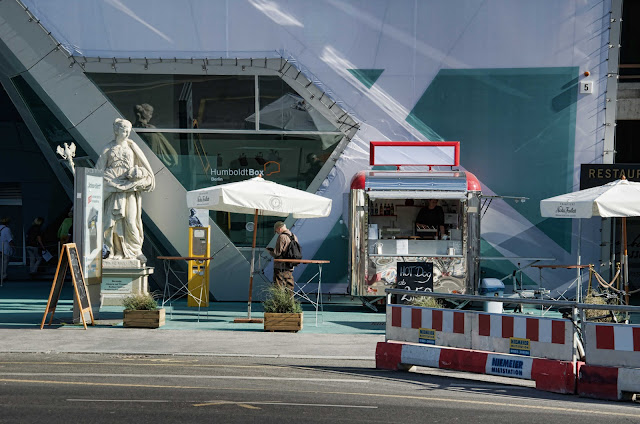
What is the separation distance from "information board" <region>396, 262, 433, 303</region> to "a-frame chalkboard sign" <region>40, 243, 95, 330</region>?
5727mm

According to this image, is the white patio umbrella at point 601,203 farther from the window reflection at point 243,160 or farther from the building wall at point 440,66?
the window reflection at point 243,160

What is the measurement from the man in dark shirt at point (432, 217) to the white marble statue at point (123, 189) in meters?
5.54

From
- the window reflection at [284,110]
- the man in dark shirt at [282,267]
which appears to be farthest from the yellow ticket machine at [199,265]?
the window reflection at [284,110]

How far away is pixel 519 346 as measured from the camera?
34.4ft

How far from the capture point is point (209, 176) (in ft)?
65.2

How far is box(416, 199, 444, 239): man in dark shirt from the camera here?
18203mm

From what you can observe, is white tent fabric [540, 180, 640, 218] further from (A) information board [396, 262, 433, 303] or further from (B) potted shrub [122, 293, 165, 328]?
(B) potted shrub [122, 293, 165, 328]

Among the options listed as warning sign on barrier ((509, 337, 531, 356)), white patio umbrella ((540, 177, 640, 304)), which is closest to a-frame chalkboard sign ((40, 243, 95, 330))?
warning sign on barrier ((509, 337, 531, 356))

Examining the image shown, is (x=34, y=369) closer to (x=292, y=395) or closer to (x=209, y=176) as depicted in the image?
(x=292, y=395)

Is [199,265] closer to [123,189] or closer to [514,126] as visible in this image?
[123,189]

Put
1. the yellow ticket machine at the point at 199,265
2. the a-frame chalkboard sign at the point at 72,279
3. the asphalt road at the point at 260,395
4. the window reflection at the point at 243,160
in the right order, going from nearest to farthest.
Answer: the asphalt road at the point at 260,395, the a-frame chalkboard sign at the point at 72,279, the yellow ticket machine at the point at 199,265, the window reflection at the point at 243,160

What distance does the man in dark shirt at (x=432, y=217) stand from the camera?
59.7 feet

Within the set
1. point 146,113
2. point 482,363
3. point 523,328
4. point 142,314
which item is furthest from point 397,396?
point 146,113

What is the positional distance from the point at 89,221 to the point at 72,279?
1178 millimetres
